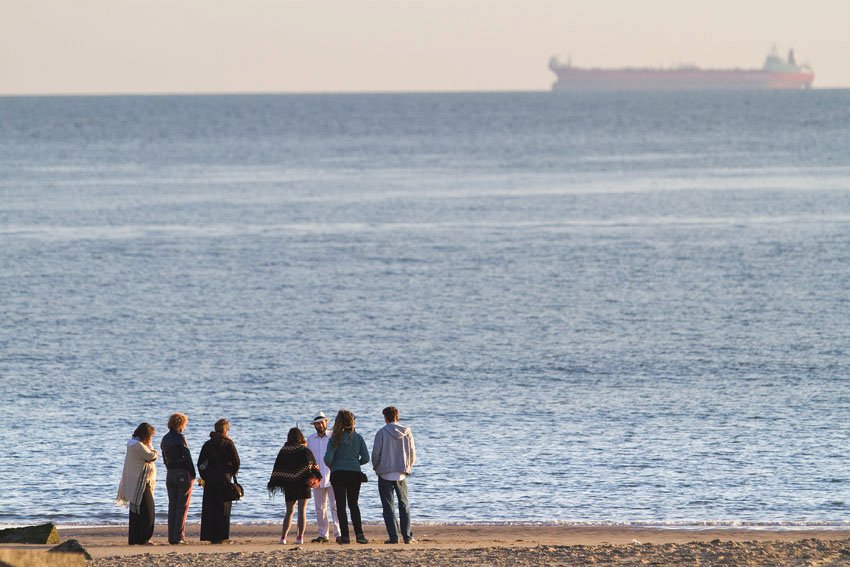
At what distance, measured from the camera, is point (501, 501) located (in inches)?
784

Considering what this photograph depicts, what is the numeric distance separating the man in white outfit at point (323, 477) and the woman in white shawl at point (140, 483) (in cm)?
171

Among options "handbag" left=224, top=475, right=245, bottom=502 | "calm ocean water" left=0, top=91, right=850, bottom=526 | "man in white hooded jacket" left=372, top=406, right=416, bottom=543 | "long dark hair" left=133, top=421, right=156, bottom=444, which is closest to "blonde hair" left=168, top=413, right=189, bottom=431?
"long dark hair" left=133, top=421, right=156, bottom=444

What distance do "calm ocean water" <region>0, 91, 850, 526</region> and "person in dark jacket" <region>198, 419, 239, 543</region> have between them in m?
3.94

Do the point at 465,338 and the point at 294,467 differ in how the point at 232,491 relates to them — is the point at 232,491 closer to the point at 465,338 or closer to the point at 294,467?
the point at 294,467

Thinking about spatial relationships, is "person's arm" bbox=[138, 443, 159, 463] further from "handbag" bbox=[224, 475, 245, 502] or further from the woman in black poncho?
the woman in black poncho

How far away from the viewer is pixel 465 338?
3381cm

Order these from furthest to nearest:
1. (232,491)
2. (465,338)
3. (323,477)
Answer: (465,338), (323,477), (232,491)

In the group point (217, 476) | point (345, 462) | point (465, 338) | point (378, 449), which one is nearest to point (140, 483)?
point (217, 476)

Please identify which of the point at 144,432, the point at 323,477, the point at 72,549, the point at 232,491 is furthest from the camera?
the point at 323,477

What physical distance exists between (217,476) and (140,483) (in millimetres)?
823

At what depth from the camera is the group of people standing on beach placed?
14.8m

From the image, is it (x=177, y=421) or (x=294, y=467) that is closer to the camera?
(x=177, y=421)

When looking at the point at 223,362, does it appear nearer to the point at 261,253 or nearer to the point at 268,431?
the point at 268,431

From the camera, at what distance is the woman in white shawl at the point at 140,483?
48.2ft
